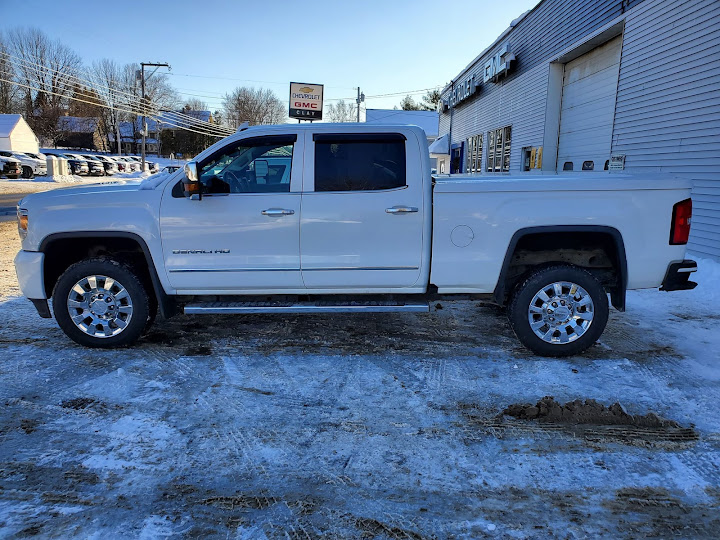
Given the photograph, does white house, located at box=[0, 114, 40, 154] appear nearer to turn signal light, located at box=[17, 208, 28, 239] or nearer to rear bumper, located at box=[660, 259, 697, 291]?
turn signal light, located at box=[17, 208, 28, 239]

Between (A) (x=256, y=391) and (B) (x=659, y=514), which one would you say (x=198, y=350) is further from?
(B) (x=659, y=514)

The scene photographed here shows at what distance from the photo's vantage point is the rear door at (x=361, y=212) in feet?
14.5

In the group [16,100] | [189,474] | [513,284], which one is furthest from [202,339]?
[16,100]

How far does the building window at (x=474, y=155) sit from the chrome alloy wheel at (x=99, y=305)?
22.4m

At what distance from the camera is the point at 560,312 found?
4469 mm

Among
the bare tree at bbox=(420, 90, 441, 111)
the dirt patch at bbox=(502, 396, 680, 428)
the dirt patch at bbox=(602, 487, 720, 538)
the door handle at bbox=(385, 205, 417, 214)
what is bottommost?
the dirt patch at bbox=(602, 487, 720, 538)

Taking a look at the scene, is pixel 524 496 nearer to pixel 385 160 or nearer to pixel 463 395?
pixel 463 395

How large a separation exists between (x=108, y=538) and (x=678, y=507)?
2.83m

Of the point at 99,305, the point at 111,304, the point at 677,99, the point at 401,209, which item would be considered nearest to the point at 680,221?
the point at 401,209

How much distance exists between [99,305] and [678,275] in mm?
5302

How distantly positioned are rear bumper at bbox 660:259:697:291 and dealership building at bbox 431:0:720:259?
3.98ft

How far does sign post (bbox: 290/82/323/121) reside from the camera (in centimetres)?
2394

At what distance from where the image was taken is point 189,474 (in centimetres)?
280

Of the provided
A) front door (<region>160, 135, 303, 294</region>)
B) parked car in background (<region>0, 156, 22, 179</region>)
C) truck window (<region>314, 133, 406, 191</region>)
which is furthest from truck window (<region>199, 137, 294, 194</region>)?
parked car in background (<region>0, 156, 22, 179</region>)
